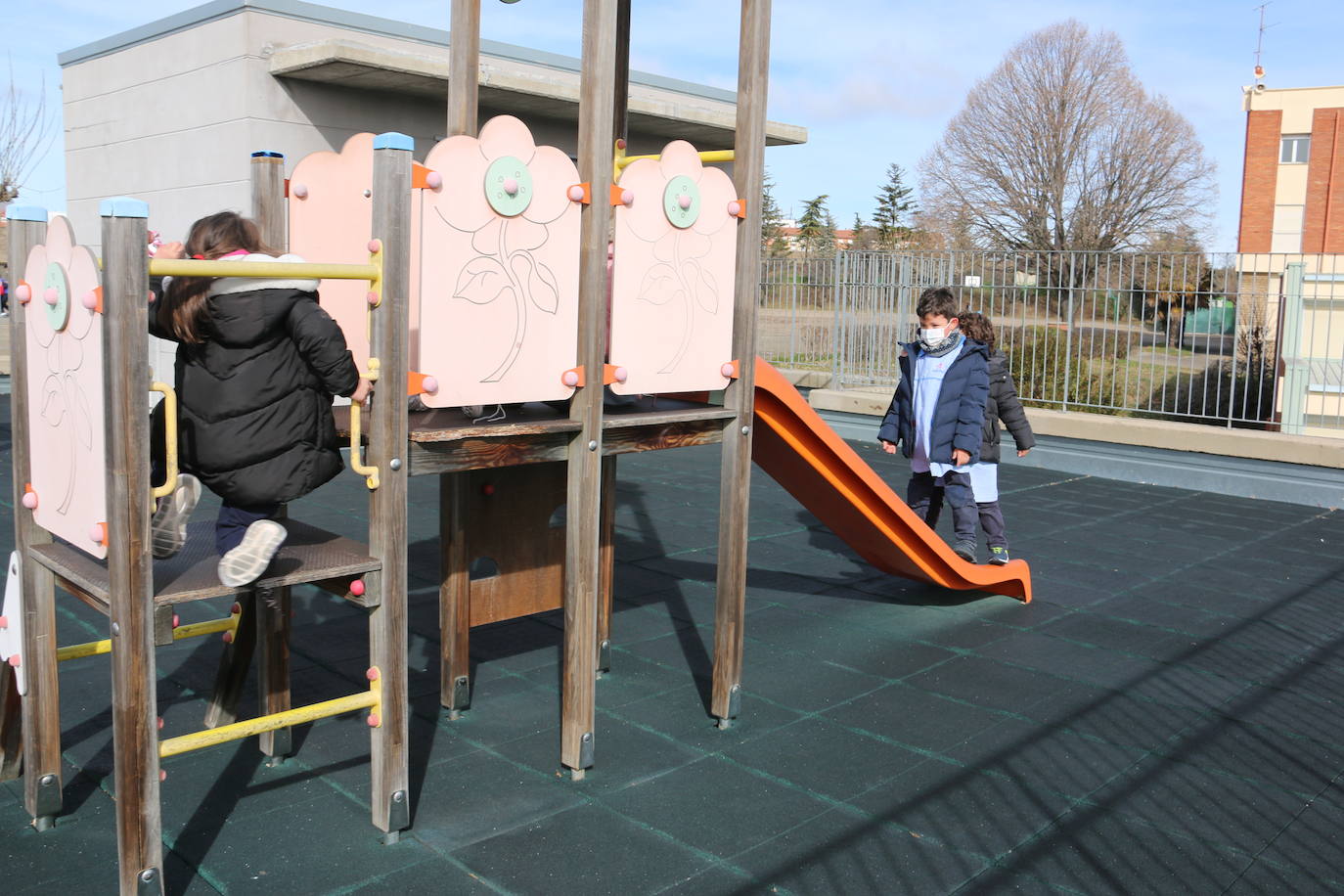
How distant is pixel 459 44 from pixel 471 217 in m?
1.07

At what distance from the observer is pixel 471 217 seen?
320 cm

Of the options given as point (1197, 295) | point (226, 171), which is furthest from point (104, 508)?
point (226, 171)

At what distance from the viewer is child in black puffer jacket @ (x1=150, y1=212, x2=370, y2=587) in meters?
2.82

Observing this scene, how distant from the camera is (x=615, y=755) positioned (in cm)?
375

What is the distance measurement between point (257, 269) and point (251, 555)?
0.69m

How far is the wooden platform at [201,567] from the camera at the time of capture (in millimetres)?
2730

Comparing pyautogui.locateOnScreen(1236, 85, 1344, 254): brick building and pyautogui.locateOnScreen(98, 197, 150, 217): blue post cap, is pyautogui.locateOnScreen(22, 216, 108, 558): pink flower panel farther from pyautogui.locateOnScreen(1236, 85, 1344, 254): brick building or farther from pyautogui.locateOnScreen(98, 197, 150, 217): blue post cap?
pyautogui.locateOnScreen(1236, 85, 1344, 254): brick building

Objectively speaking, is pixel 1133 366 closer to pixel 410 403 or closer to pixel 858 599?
pixel 858 599

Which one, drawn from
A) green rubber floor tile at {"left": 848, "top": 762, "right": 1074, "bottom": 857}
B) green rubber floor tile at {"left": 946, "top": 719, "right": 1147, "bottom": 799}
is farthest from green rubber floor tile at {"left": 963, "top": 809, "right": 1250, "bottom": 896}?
green rubber floor tile at {"left": 946, "top": 719, "right": 1147, "bottom": 799}

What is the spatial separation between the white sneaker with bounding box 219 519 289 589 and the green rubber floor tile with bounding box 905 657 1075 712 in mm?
2675

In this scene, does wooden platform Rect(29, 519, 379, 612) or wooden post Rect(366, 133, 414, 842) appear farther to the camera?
wooden post Rect(366, 133, 414, 842)

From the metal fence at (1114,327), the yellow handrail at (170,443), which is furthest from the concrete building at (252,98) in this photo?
the yellow handrail at (170,443)

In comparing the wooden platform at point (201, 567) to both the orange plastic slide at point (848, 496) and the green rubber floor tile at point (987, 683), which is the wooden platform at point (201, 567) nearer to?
the orange plastic slide at point (848, 496)

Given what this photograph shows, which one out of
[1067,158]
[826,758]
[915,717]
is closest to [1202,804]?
[915,717]
